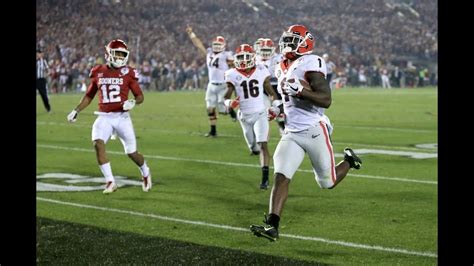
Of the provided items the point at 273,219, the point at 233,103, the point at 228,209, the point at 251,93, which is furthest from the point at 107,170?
the point at 273,219

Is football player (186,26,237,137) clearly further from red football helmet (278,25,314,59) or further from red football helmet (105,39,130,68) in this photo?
red football helmet (278,25,314,59)

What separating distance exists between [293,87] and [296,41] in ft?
1.02

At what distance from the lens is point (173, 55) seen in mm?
37812

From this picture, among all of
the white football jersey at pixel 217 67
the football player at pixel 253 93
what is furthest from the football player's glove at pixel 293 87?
the white football jersey at pixel 217 67

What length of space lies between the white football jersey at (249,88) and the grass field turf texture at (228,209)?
2.84ft

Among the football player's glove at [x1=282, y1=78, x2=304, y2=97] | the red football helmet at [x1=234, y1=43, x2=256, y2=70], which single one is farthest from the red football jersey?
the football player's glove at [x1=282, y1=78, x2=304, y2=97]

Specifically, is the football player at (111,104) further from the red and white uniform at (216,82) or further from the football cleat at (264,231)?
the red and white uniform at (216,82)

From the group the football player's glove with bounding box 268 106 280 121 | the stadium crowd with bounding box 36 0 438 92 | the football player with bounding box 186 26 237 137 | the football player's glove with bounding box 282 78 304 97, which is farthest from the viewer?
the stadium crowd with bounding box 36 0 438 92

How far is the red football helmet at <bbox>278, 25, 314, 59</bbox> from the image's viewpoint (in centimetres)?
519

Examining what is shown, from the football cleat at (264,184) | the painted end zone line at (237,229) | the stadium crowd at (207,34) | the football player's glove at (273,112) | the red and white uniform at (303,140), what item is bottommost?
the painted end zone line at (237,229)

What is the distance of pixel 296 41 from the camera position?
5273 millimetres

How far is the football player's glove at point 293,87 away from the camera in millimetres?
5420

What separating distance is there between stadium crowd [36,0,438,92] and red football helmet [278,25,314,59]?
23.2 meters
